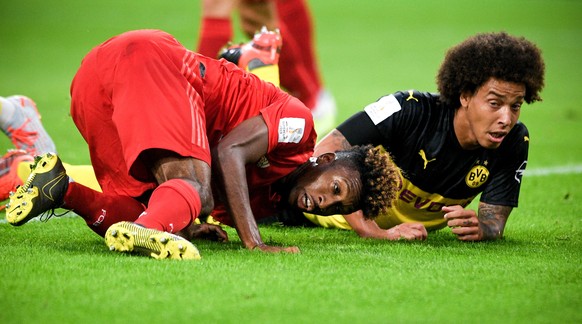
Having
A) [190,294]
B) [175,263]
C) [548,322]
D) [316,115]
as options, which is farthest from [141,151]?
[316,115]

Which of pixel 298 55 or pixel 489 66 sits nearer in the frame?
pixel 489 66

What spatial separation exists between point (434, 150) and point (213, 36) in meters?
4.20

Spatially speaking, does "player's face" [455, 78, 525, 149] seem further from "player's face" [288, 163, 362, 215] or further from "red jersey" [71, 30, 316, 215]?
"red jersey" [71, 30, 316, 215]

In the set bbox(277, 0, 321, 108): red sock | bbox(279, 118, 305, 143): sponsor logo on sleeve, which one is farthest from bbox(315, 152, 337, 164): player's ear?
bbox(277, 0, 321, 108): red sock

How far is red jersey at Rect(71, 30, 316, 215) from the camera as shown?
4930mm

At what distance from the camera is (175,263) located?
15.3ft

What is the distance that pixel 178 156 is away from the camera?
195 inches

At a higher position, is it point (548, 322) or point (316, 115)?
point (548, 322)

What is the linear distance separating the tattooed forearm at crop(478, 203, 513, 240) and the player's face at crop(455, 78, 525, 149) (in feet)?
1.44

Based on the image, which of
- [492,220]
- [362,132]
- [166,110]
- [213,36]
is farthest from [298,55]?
[166,110]

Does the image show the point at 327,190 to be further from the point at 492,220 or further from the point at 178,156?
the point at 492,220

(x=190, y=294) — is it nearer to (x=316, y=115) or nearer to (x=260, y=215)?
(x=260, y=215)

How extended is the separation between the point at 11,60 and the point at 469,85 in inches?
477

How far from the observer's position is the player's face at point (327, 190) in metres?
5.37
